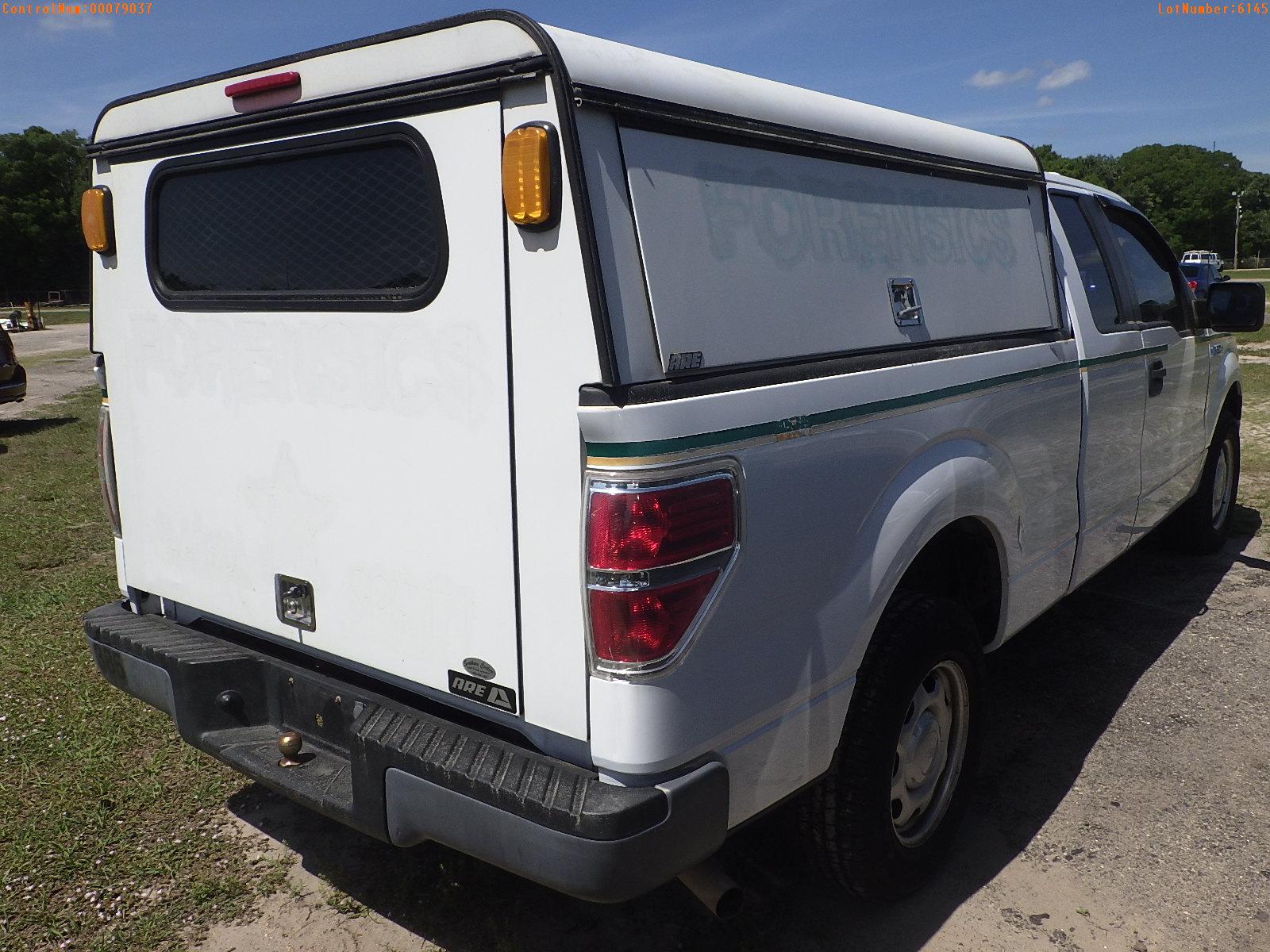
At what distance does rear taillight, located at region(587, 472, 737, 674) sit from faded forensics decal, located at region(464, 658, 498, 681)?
1.10ft

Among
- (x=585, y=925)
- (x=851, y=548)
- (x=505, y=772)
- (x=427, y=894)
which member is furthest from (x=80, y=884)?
(x=851, y=548)

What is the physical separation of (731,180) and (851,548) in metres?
0.89

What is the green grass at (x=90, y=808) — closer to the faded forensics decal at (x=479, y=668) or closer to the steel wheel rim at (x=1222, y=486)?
the faded forensics decal at (x=479, y=668)

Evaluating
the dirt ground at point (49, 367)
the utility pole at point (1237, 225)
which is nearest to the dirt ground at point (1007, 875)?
the dirt ground at point (49, 367)

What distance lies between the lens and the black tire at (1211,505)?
18.8 ft

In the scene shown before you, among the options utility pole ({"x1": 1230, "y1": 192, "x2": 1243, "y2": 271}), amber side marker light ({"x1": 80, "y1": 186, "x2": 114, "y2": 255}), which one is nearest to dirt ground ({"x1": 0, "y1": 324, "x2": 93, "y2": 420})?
amber side marker light ({"x1": 80, "y1": 186, "x2": 114, "y2": 255})

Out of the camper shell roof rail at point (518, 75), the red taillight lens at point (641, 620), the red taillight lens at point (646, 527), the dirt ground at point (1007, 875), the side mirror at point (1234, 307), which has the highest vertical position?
the camper shell roof rail at point (518, 75)

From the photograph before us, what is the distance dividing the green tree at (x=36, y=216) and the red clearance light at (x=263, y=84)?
202 ft

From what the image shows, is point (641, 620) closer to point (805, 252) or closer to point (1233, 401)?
point (805, 252)

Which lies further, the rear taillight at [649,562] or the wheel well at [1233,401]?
the wheel well at [1233,401]

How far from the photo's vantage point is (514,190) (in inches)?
75.8

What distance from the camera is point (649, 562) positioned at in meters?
1.90

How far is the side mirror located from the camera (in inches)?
186

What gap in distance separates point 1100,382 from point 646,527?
2.57 m
